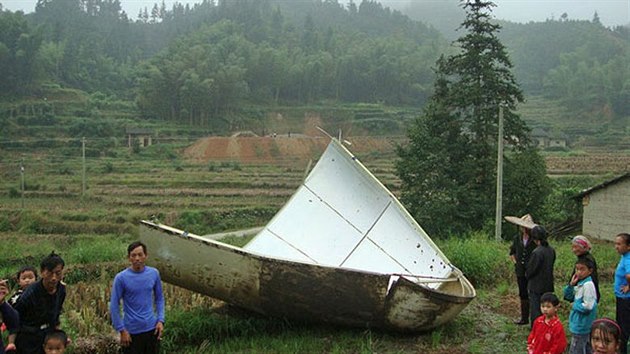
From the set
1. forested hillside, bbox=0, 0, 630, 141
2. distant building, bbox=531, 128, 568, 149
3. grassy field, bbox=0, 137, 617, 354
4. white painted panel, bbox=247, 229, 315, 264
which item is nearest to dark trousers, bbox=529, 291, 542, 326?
grassy field, bbox=0, 137, 617, 354

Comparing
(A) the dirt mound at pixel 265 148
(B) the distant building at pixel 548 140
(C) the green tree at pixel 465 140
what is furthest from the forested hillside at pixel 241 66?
(C) the green tree at pixel 465 140

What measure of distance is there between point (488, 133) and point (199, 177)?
20645 mm

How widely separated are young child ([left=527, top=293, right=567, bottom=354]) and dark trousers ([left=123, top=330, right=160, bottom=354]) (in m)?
3.04

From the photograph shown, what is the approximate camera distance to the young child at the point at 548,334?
4461 mm

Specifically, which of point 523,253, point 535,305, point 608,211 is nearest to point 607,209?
point 608,211

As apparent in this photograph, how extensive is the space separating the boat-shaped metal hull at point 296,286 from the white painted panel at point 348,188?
2.16m

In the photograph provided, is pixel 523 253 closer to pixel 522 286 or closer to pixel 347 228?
pixel 522 286

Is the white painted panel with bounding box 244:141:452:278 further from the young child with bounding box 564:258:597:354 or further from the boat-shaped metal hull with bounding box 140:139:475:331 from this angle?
the young child with bounding box 564:258:597:354

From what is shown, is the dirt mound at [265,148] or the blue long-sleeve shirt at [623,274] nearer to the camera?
the blue long-sleeve shirt at [623,274]

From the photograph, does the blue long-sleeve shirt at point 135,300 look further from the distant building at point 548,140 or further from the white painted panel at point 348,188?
the distant building at point 548,140

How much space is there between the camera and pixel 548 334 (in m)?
4.48

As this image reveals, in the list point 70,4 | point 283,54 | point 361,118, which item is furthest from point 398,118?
point 70,4

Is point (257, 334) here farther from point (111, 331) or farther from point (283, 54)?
point (283, 54)

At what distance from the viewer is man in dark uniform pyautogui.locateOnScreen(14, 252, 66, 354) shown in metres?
3.96
